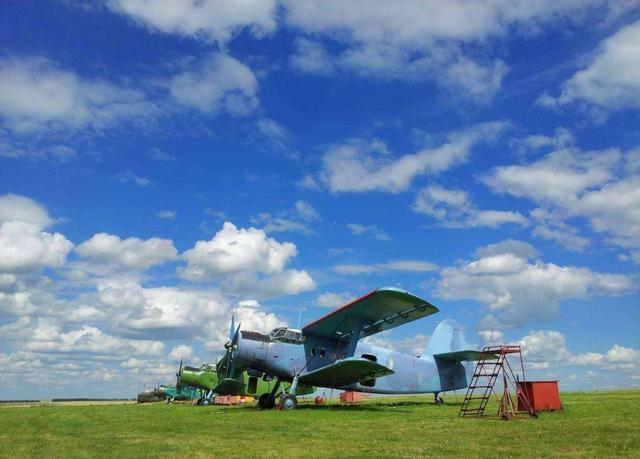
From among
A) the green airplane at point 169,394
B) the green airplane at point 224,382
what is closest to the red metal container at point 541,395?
the green airplane at point 224,382

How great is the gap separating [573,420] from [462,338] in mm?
14640

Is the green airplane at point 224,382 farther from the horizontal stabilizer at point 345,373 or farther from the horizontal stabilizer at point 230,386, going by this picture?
the horizontal stabilizer at point 345,373

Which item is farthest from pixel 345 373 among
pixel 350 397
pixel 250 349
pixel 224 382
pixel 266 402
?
pixel 350 397

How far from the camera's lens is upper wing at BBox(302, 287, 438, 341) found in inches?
898

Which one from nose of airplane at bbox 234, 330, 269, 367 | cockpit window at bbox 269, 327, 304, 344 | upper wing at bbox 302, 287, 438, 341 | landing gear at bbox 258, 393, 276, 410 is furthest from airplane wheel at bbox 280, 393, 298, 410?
upper wing at bbox 302, 287, 438, 341

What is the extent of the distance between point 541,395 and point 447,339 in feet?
34.7

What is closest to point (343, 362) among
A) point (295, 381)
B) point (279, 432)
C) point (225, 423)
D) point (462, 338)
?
point (295, 381)

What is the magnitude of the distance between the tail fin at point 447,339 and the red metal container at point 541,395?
937 cm

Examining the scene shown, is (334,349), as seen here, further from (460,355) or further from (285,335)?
(460,355)

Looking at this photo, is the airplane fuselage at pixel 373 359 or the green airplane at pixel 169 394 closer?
the airplane fuselage at pixel 373 359

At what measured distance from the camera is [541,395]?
21297mm

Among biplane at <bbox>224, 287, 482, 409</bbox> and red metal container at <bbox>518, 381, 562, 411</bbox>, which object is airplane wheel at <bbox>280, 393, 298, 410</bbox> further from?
red metal container at <bbox>518, 381, 562, 411</bbox>

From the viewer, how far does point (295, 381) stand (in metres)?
24.4

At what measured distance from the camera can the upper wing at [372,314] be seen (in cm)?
2281
